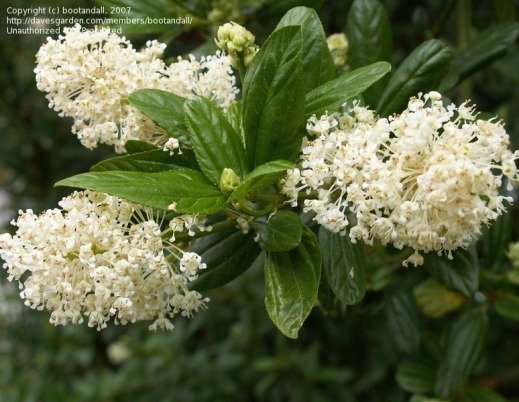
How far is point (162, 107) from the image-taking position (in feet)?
4.04

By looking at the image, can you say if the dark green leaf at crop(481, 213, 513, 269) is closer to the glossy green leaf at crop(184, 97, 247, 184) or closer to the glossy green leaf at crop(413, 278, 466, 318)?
the glossy green leaf at crop(413, 278, 466, 318)

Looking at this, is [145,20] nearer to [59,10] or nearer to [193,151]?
[193,151]

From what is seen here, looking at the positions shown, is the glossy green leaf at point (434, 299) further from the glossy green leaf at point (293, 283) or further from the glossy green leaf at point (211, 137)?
the glossy green leaf at point (211, 137)

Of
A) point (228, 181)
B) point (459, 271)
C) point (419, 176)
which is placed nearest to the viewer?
point (419, 176)

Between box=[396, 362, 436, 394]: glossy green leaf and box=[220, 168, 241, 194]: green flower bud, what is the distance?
43.2 inches

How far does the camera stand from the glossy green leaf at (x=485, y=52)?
1870mm

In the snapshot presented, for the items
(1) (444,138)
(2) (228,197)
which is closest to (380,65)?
(1) (444,138)

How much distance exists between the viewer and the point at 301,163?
1.26 m

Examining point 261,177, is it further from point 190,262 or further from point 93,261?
point 93,261

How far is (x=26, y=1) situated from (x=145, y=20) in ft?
4.22

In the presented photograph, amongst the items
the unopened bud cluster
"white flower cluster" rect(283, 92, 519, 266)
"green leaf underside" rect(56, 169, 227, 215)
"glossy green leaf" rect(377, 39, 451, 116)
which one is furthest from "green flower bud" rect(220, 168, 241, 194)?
"glossy green leaf" rect(377, 39, 451, 116)

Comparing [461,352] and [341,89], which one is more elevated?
[341,89]

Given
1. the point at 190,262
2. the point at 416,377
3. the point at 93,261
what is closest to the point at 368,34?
the point at 190,262

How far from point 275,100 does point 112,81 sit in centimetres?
33
